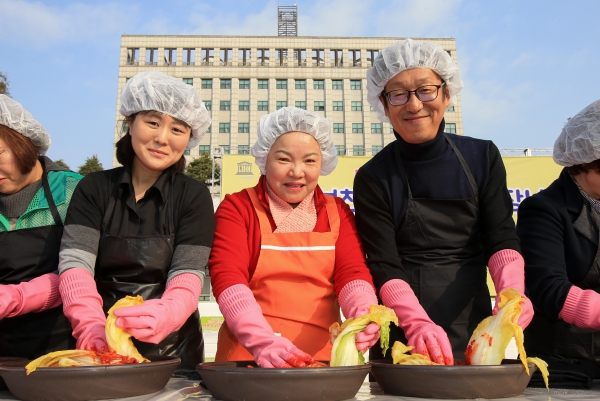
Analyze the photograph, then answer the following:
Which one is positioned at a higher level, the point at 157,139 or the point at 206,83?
the point at 206,83

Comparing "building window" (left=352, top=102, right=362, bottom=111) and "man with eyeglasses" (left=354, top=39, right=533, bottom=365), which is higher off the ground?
"building window" (left=352, top=102, right=362, bottom=111)

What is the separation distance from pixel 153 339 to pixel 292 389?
A: 0.67m

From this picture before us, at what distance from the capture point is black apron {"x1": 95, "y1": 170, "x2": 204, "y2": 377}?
216cm

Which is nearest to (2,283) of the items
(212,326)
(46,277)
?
(46,277)

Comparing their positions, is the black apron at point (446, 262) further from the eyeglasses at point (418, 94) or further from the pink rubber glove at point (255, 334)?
the pink rubber glove at point (255, 334)

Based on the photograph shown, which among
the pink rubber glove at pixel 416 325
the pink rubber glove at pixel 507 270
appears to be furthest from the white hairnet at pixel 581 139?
the pink rubber glove at pixel 416 325

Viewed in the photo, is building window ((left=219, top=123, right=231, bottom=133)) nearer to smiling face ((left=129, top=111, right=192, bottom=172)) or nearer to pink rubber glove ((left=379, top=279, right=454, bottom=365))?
smiling face ((left=129, top=111, right=192, bottom=172))

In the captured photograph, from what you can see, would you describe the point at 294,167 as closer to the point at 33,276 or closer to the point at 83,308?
the point at 83,308

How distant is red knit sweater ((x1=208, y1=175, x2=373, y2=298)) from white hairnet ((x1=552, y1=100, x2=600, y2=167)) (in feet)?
3.55

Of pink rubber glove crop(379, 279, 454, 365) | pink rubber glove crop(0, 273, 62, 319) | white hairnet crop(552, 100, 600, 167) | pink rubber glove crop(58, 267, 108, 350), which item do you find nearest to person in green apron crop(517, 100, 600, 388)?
white hairnet crop(552, 100, 600, 167)

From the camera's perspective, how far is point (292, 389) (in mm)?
1287

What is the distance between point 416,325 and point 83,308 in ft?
4.08

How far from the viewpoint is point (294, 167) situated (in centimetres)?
223

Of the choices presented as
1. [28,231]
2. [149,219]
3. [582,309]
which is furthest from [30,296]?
[582,309]
